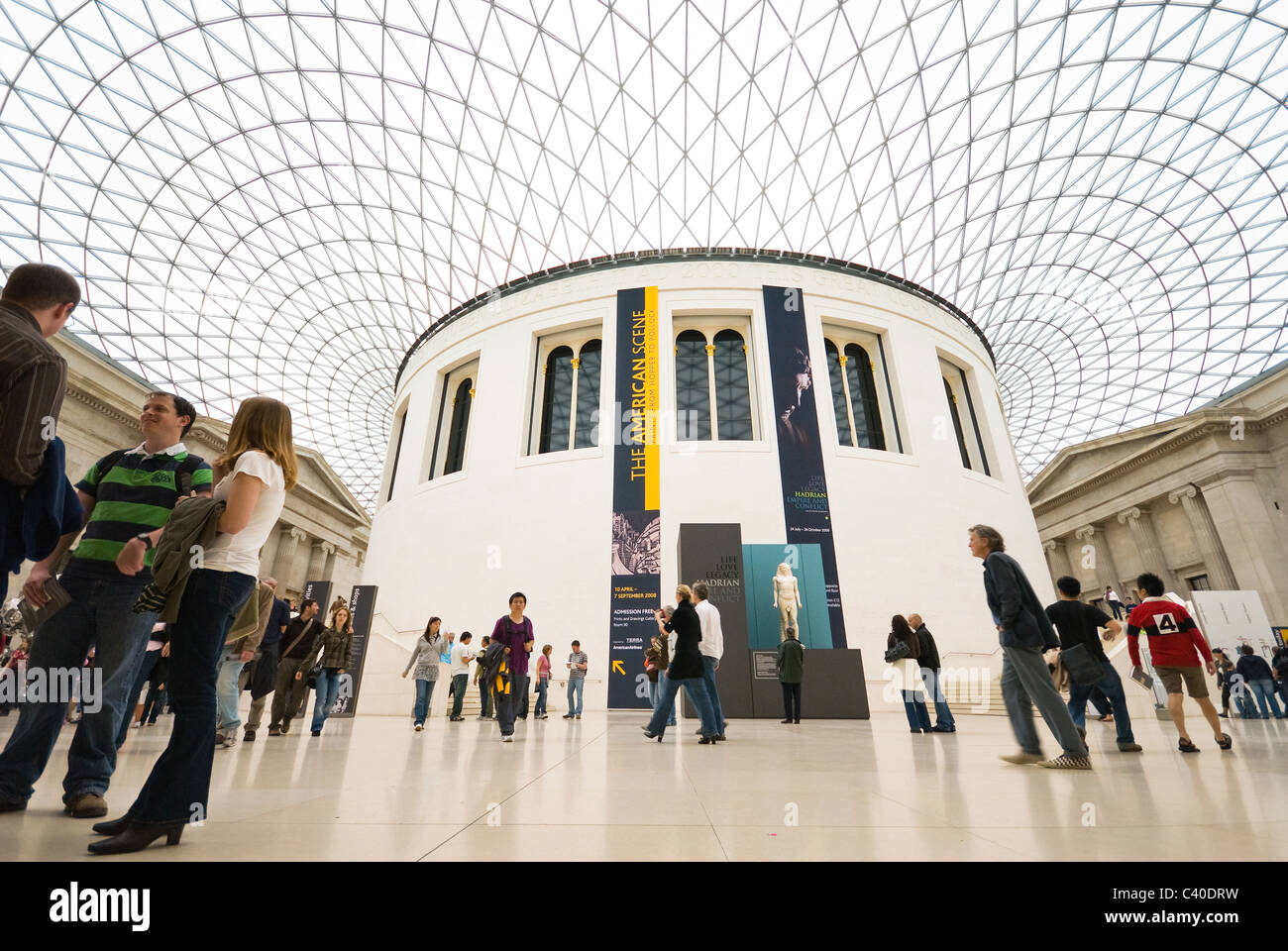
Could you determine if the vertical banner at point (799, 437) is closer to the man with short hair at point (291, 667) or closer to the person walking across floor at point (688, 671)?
the person walking across floor at point (688, 671)

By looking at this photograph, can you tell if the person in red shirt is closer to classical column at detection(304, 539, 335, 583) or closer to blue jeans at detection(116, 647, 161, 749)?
blue jeans at detection(116, 647, 161, 749)

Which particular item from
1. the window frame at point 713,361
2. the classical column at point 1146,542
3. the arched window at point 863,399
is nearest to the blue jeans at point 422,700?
the window frame at point 713,361

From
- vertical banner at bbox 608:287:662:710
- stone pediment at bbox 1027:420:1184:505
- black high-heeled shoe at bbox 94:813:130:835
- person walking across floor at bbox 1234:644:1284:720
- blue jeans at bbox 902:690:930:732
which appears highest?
stone pediment at bbox 1027:420:1184:505

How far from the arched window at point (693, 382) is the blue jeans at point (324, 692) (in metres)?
15.7

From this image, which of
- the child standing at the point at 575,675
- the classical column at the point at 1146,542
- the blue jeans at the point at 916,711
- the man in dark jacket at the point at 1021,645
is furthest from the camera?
the classical column at the point at 1146,542

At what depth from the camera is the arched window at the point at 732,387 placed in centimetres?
2328

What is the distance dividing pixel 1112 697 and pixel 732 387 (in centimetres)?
1829

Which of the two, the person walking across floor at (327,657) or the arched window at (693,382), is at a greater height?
the arched window at (693,382)

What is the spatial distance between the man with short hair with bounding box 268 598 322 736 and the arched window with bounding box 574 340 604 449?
571 inches

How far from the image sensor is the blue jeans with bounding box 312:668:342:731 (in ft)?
29.5

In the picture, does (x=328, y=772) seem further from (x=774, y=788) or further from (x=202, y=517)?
(x=774, y=788)

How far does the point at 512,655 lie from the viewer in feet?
27.8

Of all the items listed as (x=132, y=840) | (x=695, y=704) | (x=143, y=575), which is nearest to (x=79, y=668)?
(x=143, y=575)

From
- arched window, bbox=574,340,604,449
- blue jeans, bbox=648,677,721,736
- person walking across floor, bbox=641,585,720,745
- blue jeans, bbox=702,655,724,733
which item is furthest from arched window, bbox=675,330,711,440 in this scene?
blue jeans, bbox=648,677,721,736
